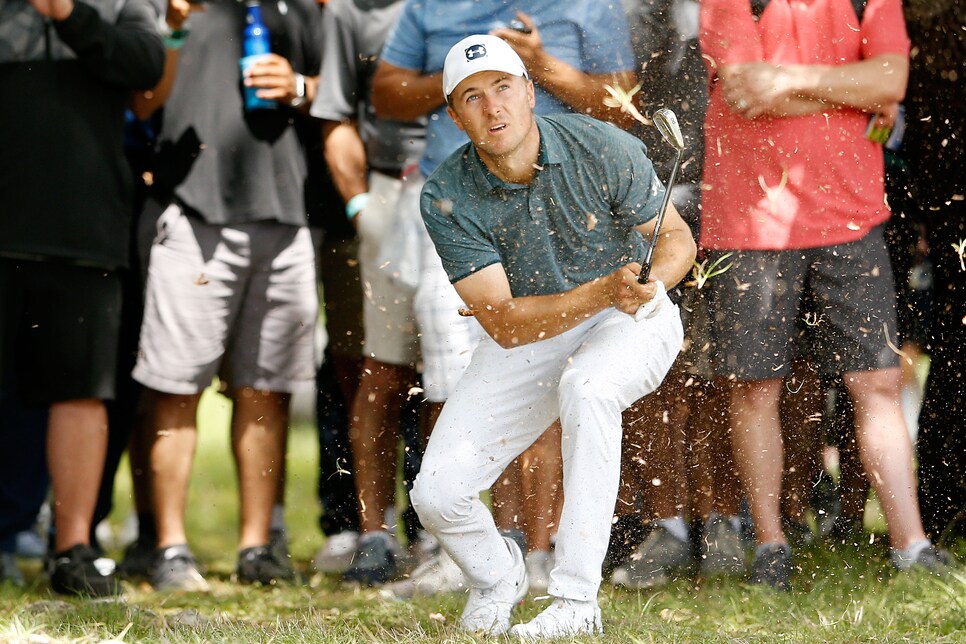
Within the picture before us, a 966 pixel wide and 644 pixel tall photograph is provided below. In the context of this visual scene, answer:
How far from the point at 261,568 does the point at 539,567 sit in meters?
1.00

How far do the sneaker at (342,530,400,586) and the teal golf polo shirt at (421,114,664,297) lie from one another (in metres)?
1.12

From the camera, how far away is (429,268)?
4.68m

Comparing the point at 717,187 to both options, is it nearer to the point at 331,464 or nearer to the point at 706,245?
the point at 706,245

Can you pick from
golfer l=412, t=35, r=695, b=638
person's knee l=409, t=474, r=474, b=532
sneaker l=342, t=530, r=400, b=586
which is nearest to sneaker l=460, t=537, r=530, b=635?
golfer l=412, t=35, r=695, b=638

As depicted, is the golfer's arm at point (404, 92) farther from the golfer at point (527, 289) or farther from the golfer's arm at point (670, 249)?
the golfer's arm at point (670, 249)

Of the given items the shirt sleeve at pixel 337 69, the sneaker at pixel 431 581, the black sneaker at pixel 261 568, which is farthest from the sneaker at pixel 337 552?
the shirt sleeve at pixel 337 69

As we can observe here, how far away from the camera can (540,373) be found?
409 cm

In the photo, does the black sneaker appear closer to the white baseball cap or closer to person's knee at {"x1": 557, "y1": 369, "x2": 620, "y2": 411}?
person's knee at {"x1": 557, "y1": 369, "x2": 620, "y2": 411}

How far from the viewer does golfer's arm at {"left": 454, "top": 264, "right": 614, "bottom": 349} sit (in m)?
3.97

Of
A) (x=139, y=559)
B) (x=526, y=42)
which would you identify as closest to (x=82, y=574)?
(x=139, y=559)

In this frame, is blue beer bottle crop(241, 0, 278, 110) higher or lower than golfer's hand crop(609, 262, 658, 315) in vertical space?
higher

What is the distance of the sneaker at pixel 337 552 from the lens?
4.86 metres

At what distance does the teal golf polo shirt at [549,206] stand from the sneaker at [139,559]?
1.75 metres

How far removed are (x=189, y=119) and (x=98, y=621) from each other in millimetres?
1779
